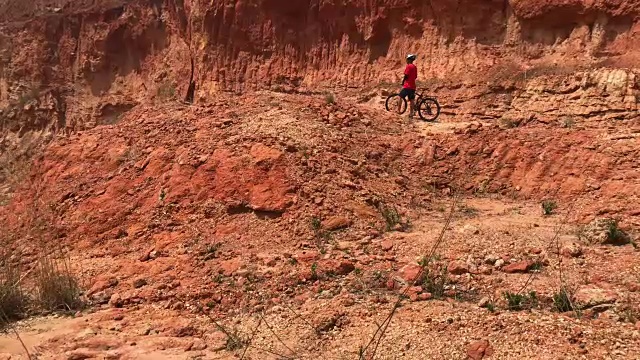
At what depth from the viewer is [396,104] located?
12531 mm

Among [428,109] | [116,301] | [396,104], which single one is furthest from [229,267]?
[396,104]

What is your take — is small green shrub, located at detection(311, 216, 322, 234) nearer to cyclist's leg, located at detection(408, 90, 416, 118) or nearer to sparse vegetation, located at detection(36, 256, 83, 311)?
sparse vegetation, located at detection(36, 256, 83, 311)

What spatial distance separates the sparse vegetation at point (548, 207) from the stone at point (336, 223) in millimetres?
2555

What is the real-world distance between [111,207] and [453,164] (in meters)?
5.18

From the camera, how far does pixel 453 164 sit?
959 cm

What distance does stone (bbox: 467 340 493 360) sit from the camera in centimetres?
445

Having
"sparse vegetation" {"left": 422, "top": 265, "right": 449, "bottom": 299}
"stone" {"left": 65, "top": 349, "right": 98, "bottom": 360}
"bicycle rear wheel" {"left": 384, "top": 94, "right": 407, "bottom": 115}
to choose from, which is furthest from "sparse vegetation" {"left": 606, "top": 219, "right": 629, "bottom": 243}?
"bicycle rear wheel" {"left": 384, "top": 94, "right": 407, "bottom": 115}

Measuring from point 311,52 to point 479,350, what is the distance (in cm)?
1217

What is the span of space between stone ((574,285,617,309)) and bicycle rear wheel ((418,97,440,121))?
6590 millimetres

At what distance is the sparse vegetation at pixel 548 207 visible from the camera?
25.8 ft

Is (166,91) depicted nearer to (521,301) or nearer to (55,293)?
(55,293)

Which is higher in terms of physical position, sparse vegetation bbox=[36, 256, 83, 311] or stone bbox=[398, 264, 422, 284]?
stone bbox=[398, 264, 422, 284]

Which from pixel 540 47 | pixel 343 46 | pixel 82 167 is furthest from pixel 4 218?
pixel 540 47

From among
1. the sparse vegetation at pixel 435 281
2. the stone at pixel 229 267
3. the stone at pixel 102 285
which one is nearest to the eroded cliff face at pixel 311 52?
the sparse vegetation at pixel 435 281
